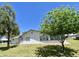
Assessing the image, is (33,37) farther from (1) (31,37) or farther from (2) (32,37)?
(1) (31,37)

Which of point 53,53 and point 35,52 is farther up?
point 35,52

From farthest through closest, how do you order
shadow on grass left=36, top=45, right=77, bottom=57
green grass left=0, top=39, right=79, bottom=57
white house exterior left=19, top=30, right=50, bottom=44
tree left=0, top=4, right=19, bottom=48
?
white house exterior left=19, top=30, right=50, bottom=44 → tree left=0, top=4, right=19, bottom=48 → green grass left=0, top=39, right=79, bottom=57 → shadow on grass left=36, top=45, right=77, bottom=57

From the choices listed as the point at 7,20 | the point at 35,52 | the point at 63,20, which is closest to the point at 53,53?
the point at 35,52

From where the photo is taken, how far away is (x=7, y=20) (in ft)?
87.0

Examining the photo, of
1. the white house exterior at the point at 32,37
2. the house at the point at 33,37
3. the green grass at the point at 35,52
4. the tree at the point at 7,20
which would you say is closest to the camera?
the green grass at the point at 35,52

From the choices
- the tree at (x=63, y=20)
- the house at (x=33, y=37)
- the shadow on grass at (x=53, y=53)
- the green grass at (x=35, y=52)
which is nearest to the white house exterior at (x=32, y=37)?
the house at (x=33, y=37)

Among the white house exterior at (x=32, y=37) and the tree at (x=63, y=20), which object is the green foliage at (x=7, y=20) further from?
the tree at (x=63, y=20)

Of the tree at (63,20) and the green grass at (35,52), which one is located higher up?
the tree at (63,20)

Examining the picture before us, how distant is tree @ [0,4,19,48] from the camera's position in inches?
1040

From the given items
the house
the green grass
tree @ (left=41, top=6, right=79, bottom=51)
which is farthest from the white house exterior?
tree @ (left=41, top=6, right=79, bottom=51)

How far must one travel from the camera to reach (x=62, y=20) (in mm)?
21016

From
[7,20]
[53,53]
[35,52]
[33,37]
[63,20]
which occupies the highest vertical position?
[7,20]

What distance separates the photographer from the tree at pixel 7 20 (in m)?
26.4

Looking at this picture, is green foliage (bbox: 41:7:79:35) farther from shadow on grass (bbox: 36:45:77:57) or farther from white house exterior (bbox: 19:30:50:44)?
white house exterior (bbox: 19:30:50:44)
